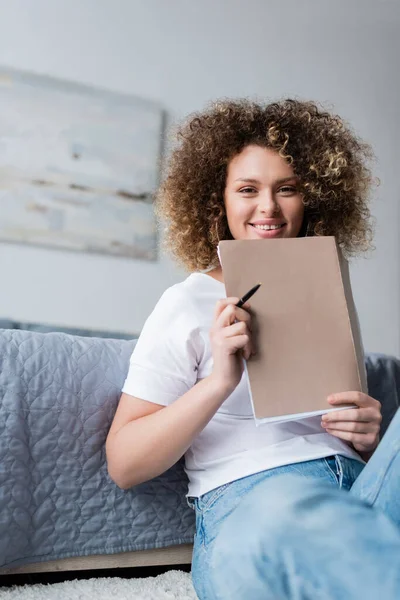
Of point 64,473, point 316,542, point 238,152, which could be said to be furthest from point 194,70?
point 316,542

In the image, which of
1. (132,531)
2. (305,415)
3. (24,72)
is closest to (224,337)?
(305,415)

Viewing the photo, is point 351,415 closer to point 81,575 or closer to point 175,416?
point 175,416

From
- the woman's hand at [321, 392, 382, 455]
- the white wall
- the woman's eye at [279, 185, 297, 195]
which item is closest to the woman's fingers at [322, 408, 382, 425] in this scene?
the woman's hand at [321, 392, 382, 455]

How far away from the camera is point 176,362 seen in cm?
97

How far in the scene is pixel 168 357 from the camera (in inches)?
38.5

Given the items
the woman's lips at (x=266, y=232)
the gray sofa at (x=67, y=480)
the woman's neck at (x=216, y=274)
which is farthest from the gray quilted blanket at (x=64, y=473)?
the woman's lips at (x=266, y=232)

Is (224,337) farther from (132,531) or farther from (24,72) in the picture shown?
(24,72)

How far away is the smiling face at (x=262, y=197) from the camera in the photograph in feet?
3.52

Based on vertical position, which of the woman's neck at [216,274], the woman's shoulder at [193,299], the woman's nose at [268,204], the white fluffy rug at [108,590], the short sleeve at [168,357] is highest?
the woman's nose at [268,204]

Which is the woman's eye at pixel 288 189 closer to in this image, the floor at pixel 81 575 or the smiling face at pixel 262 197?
the smiling face at pixel 262 197

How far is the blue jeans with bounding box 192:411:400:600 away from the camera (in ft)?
1.78

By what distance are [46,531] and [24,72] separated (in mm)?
2045

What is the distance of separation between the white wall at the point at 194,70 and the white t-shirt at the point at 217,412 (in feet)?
5.42

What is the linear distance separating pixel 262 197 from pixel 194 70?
2.00 m
